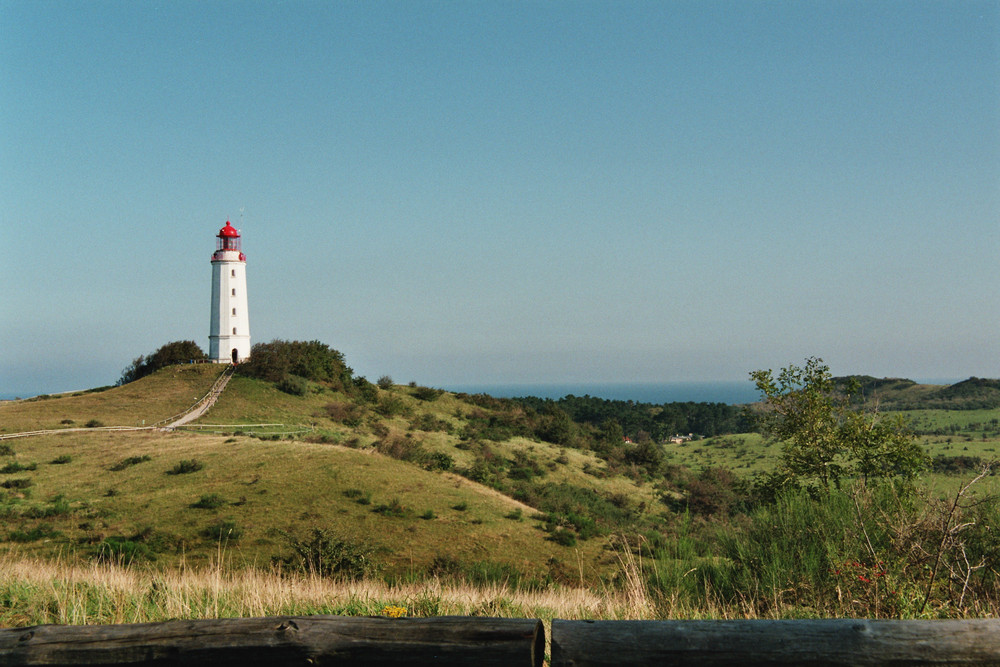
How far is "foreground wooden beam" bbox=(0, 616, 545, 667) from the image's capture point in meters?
2.86

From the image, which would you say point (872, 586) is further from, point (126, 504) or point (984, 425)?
point (984, 425)

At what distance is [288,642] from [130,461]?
90.4 ft

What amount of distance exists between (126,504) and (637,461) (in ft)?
119

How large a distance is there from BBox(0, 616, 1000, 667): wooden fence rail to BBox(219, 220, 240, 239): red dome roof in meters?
59.6

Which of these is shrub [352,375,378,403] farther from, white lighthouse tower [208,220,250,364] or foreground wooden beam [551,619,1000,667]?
foreground wooden beam [551,619,1000,667]

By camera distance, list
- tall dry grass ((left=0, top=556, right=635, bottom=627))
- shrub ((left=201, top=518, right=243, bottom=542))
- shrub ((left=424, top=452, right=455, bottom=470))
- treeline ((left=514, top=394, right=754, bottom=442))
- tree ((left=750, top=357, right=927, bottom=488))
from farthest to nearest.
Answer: treeline ((left=514, top=394, right=754, bottom=442)), shrub ((left=424, top=452, right=455, bottom=470)), shrub ((left=201, top=518, right=243, bottom=542)), tree ((left=750, top=357, right=927, bottom=488)), tall dry grass ((left=0, top=556, right=635, bottom=627))

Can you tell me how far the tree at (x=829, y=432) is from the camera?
13.9 meters

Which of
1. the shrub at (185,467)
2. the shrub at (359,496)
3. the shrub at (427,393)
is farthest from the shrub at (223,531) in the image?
the shrub at (427,393)

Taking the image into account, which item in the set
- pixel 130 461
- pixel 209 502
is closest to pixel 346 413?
pixel 130 461

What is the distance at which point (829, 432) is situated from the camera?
14.5 metres

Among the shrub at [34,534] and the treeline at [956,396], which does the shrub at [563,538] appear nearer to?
the shrub at [34,534]

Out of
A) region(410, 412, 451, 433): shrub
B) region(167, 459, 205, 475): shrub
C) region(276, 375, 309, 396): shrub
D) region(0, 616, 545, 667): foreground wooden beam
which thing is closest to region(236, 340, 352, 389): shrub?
region(276, 375, 309, 396): shrub

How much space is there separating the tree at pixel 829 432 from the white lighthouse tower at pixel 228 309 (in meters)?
49.1

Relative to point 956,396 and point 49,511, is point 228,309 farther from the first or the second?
point 956,396
